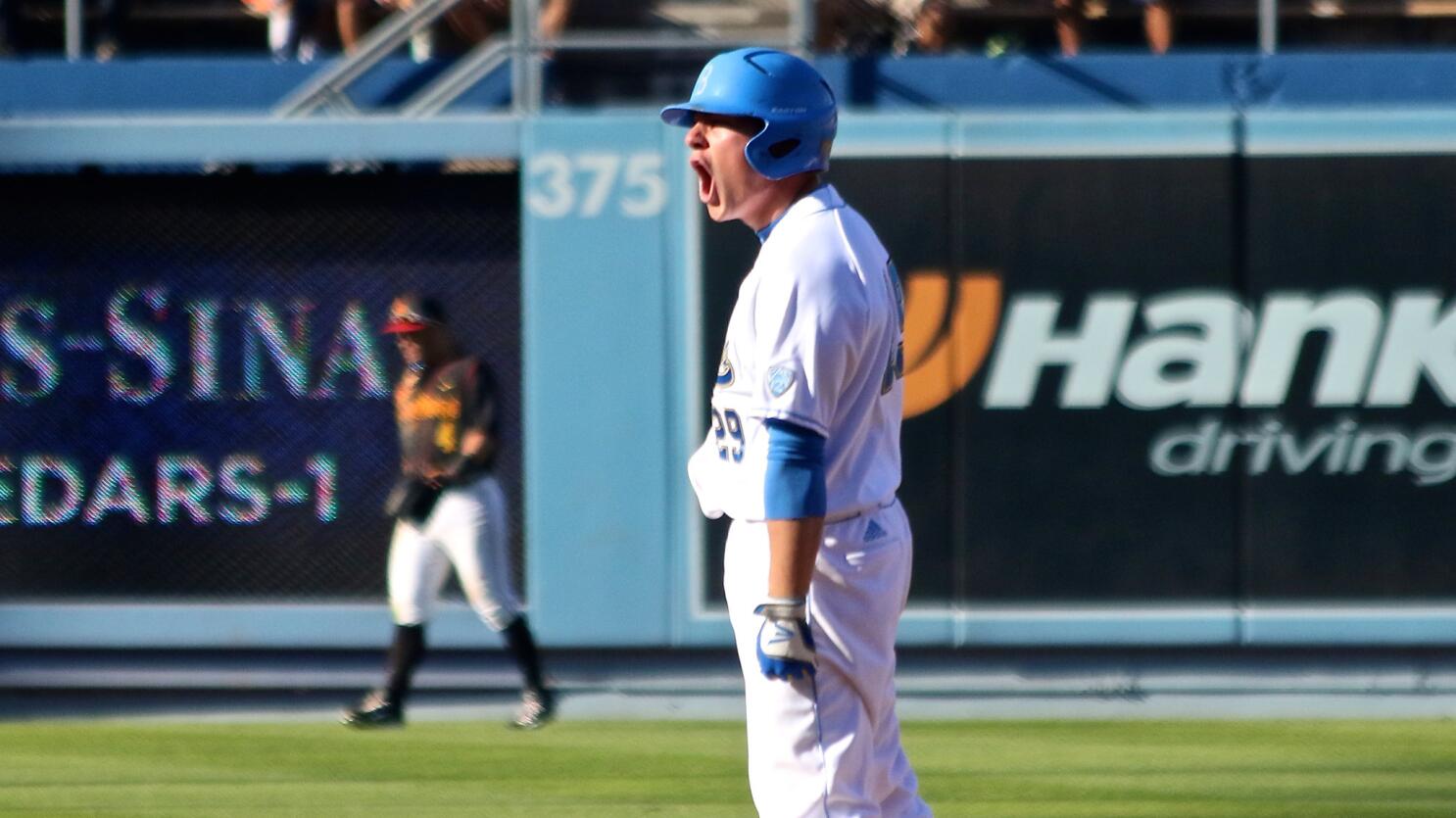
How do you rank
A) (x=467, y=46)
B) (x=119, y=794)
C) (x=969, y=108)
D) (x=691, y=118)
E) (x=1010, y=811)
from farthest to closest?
(x=467, y=46) < (x=969, y=108) < (x=119, y=794) < (x=1010, y=811) < (x=691, y=118)

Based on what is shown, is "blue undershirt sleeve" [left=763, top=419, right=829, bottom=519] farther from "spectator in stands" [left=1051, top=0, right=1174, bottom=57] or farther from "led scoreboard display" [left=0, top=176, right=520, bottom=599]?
"spectator in stands" [left=1051, top=0, right=1174, bottom=57]

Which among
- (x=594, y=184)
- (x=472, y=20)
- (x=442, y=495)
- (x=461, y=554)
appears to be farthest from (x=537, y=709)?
(x=472, y=20)

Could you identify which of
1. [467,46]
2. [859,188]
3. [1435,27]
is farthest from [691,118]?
[1435,27]

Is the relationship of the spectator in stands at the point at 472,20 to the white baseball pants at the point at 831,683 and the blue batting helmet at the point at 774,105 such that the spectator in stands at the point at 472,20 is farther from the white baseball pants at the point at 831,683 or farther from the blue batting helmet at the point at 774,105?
the white baseball pants at the point at 831,683

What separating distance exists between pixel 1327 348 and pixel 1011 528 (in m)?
1.88

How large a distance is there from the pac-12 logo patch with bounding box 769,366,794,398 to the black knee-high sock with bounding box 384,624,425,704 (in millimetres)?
5865

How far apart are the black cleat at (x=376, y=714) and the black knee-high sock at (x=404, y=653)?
10 centimetres

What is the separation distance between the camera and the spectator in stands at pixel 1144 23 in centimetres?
1291

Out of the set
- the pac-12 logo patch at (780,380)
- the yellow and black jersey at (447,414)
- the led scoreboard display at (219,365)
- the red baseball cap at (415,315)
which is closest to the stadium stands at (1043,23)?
the led scoreboard display at (219,365)

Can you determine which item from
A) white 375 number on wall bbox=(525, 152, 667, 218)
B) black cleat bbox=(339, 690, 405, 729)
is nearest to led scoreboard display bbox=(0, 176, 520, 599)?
white 375 number on wall bbox=(525, 152, 667, 218)

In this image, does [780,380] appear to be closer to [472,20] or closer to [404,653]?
[404,653]

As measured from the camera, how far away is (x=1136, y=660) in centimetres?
1100

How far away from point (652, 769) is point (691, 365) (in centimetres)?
312

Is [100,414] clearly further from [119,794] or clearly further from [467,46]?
[119,794]
